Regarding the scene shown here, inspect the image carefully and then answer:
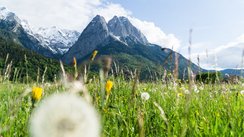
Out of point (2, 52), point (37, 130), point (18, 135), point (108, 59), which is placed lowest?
point (18, 135)

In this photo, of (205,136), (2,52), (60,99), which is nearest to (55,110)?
(60,99)

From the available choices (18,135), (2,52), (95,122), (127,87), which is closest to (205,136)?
(18,135)

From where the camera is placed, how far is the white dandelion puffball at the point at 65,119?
1.89ft

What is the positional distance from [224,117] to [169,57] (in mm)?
856

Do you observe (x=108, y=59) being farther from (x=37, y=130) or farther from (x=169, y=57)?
(x=169, y=57)

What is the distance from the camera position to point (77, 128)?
588 millimetres

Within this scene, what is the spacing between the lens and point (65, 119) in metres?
0.60

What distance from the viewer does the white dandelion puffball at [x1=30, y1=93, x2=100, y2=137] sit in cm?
57

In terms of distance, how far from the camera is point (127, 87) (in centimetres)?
734

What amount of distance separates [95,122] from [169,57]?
8.83 ft

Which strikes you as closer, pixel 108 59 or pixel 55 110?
pixel 55 110

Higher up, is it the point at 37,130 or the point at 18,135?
the point at 37,130

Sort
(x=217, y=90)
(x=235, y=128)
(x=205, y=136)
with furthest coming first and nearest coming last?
(x=217, y=90), (x=235, y=128), (x=205, y=136)

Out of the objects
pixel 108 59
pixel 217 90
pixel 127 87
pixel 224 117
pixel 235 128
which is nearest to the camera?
pixel 108 59
